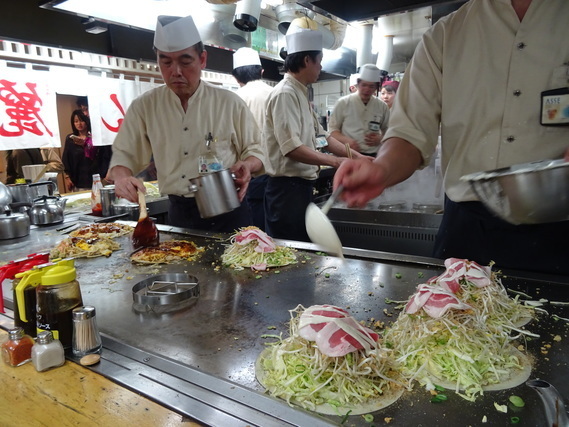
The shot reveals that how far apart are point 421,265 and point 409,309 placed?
0.80m

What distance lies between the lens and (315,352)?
124 centimetres

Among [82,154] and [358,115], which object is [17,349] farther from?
[82,154]

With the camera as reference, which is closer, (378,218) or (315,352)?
(315,352)

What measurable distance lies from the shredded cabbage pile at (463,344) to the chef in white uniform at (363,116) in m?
4.85

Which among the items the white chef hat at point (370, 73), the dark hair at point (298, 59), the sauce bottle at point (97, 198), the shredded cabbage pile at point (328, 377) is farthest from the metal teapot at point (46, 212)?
the white chef hat at point (370, 73)

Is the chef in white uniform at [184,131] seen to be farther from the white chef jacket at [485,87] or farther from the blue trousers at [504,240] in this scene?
the blue trousers at [504,240]

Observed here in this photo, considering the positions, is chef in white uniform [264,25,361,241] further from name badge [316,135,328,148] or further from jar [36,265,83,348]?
jar [36,265,83,348]

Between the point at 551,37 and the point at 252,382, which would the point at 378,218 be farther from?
the point at 252,382

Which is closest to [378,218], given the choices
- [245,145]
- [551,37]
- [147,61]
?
[245,145]

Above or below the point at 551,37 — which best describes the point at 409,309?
below

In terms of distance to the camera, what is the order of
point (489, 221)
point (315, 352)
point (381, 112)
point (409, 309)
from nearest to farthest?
1. point (315, 352)
2. point (409, 309)
3. point (489, 221)
4. point (381, 112)

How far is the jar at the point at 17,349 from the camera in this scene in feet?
4.45

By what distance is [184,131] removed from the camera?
11.1ft

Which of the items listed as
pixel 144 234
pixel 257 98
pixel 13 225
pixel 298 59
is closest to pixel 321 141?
pixel 257 98
